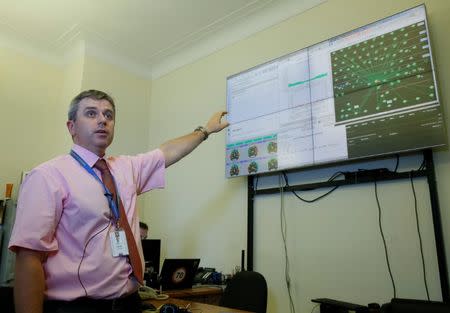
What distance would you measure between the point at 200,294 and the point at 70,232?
1692mm

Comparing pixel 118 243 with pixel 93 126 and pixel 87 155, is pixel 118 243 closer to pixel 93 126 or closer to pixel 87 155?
pixel 87 155

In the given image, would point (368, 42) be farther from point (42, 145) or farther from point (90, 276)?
→ point (42, 145)

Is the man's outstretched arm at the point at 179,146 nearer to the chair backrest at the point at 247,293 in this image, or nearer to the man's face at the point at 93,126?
the man's face at the point at 93,126

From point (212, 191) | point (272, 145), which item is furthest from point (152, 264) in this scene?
point (272, 145)

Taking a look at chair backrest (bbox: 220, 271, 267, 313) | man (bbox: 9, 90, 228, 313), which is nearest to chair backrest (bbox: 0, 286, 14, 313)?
man (bbox: 9, 90, 228, 313)

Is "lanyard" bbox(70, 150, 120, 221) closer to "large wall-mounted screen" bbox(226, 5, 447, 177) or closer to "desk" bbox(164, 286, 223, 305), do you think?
"desk" bbox(164, 286, 223, 305)

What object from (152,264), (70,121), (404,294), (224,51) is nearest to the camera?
(70,121)

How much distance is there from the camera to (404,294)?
88.7 inches

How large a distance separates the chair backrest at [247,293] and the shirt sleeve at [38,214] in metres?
1.42

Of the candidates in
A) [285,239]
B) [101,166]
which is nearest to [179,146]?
[101,166]

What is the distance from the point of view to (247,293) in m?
2.33

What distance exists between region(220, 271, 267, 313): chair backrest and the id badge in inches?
48.5

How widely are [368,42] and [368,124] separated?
609 mm

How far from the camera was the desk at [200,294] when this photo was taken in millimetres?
2623
